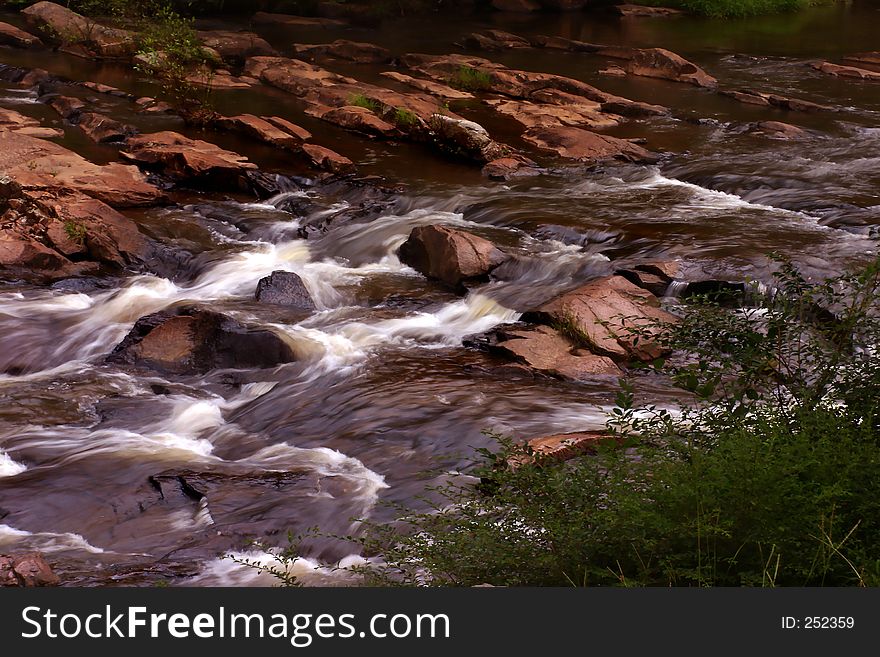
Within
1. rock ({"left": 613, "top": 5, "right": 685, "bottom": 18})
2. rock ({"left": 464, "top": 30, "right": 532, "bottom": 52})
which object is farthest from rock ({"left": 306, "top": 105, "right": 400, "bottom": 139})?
rock ({"left": 613, "top": 5, "right": 685, "bottom": 18})

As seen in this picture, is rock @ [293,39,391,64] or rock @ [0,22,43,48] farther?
rock @ [293,39,391,64]

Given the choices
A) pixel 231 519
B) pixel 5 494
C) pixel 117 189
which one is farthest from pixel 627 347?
pixel 117 189

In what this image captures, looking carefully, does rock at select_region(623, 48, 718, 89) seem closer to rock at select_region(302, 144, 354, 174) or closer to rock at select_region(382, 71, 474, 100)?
rock at select_region(382, 71, 474, 100)

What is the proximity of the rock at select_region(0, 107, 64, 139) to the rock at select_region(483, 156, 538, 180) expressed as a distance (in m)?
7.73

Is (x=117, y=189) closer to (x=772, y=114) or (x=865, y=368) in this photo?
(x=865, y=368)

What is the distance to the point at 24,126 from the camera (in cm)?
1814

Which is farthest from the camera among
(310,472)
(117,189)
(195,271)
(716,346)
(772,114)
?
(772,114)

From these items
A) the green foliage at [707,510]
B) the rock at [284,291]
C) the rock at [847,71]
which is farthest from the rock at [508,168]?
the rock at [847,71]

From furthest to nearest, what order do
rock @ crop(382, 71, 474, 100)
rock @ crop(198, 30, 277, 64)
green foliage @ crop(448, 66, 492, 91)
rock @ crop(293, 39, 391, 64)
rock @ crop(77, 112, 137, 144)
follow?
rock @ crop(293, 39, 391, 64)
rock @ crop(198, 30, 277, 64)
green foliage @ crop(448, 66, 492, 91)
rock @ crop(382, 71, 474, 100)
rock @ crop(77, 112, 137, 144)

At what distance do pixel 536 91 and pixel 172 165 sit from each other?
378 inches

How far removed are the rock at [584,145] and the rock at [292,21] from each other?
16.4 meters

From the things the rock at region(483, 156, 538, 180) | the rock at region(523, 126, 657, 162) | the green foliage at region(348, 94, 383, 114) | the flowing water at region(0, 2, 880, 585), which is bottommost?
the flowing water at region(0, 2, 880, 585)

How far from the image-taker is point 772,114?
69.2 feet

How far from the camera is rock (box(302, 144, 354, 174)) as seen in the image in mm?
17028
